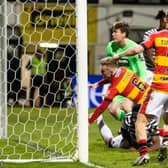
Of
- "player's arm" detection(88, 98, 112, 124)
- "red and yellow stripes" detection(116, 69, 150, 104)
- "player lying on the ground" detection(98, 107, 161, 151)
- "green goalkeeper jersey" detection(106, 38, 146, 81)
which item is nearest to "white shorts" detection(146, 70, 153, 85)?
"green goalkeeper jersey" detection(106, 38, 146, 81)

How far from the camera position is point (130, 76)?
378 inches

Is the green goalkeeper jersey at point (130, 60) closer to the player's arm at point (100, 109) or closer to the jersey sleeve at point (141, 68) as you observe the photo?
the jersey sleeve at point (141, 68)

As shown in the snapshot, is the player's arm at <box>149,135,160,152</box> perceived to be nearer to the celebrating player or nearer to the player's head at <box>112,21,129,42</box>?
the celebrating player

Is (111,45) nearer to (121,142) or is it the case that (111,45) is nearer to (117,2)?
(121,142)

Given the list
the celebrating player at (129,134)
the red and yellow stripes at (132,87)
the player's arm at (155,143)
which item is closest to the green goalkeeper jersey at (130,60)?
the red and yellow stripes at (132,87)

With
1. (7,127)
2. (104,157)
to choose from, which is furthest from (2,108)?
(104,157)

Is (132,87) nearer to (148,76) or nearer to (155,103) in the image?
(148,76)

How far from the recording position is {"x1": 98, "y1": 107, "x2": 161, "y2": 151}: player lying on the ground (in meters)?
9.09

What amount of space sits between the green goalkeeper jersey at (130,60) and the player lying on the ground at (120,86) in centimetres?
84

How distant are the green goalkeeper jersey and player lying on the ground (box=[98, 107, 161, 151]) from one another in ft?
3.43

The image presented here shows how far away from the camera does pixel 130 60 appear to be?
35.4 ft

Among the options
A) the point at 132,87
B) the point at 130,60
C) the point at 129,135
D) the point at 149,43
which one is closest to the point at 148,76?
the point at 130,60

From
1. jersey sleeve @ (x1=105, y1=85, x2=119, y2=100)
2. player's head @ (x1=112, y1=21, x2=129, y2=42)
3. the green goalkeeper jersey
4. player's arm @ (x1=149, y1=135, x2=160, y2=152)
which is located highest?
player's head @ (x1=112, y1=21, x2=129, y2=42)

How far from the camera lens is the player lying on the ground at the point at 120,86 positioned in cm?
947
